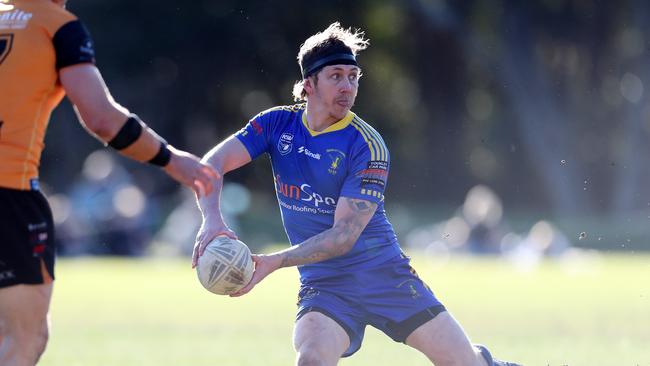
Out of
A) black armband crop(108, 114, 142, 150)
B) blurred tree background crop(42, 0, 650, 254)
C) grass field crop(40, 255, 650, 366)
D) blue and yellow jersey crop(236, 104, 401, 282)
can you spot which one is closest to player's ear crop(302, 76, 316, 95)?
blue and yellow jersey crop(236, 104, 401, 282)

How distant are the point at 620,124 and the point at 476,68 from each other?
5.82 metres

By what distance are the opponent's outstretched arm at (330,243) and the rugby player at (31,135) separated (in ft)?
4.15

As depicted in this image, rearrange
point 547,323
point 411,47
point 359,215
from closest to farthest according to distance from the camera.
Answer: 1. point 359,215
2. point 547,323
3. point 411,47

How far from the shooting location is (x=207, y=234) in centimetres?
736

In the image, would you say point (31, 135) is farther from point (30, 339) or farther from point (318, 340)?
point (318, 340)

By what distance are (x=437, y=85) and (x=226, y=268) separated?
39.6 metres

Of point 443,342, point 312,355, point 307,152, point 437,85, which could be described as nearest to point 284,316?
point 307,152

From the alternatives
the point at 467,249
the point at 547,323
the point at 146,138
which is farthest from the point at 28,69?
the point at 467,249

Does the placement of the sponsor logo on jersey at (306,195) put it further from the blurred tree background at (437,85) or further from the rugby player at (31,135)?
the blurred tree background at (437,85)

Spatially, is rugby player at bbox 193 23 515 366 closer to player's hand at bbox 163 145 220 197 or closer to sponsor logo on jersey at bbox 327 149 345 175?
sponsor logo on jersey at bbox 327 149 345 175

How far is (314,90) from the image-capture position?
7.91 meters

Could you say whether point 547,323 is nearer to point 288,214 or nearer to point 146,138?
point 288,214

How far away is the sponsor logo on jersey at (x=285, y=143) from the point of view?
7914 mm

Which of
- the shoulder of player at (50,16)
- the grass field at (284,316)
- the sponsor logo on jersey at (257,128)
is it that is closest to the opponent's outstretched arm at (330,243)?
the sponsor logo on jersey at (257,128)
